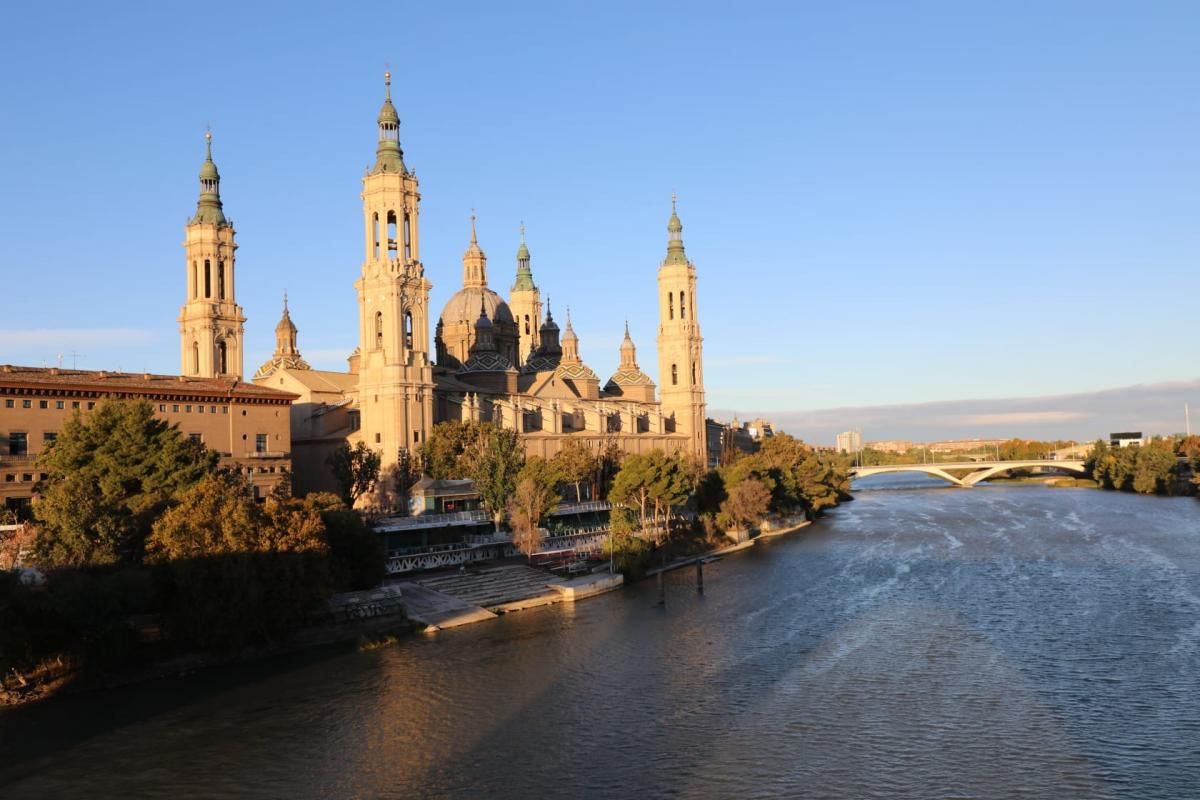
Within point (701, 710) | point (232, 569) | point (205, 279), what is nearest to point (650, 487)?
point (232, 569)

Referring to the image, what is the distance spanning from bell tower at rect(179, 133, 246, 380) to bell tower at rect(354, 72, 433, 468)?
→ 14.7 metres

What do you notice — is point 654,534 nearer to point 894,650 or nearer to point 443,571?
point 443,571

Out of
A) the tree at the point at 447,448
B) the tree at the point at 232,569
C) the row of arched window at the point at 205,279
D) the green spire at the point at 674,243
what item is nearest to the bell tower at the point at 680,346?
the green spire at the point at 674,243

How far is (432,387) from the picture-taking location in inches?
2980

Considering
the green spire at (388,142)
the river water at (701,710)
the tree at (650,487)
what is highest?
the green spire at (388,142)

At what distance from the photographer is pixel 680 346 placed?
113 metres

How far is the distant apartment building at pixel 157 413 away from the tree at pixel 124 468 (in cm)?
347

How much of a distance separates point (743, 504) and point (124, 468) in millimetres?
49556

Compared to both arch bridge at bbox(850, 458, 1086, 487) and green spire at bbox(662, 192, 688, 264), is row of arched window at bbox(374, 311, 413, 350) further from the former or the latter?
arch bridge at bbox(850, 458, 1086, 487)

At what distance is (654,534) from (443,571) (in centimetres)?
1958

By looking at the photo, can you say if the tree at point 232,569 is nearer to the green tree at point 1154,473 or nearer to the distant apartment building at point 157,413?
the distant apartment building at point 157,413

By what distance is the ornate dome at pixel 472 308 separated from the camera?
107 m

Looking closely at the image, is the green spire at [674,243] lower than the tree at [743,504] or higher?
higher

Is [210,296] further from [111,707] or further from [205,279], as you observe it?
[111,707]
